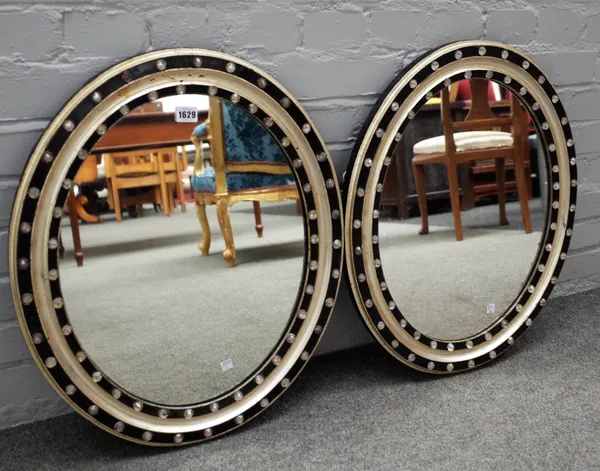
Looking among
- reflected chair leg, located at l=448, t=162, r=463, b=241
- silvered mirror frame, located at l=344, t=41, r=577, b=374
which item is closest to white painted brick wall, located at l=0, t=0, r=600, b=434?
silvered mirror frame, located at l=344, t=41, r=577, b=374

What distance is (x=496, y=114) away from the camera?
1320 mm

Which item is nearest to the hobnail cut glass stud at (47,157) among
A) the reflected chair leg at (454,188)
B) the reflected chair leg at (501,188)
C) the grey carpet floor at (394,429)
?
the grey carpet floor at (394,429)

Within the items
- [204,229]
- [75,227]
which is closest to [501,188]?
[204,229]

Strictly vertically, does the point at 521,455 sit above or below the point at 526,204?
below

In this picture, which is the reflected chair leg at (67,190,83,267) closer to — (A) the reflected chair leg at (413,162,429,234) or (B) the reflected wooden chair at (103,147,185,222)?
(B) the reflected wooden chair at (103,147,185,222)

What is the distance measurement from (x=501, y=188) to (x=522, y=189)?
0.07 m

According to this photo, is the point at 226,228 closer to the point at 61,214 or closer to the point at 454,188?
the point at 61,214

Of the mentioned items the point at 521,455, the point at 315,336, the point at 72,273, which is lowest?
the point at 521,455

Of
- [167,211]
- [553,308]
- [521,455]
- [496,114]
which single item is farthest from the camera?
[553,308]

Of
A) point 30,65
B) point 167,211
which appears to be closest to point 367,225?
point 167,211

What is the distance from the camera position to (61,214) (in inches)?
38.5

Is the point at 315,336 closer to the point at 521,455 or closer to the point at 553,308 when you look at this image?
the point at 521,455

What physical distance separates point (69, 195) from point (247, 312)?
0.36 meters

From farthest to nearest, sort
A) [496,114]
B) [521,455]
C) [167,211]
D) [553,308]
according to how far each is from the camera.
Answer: [553,308]
[496,114]
[167,211]
[521,455]
